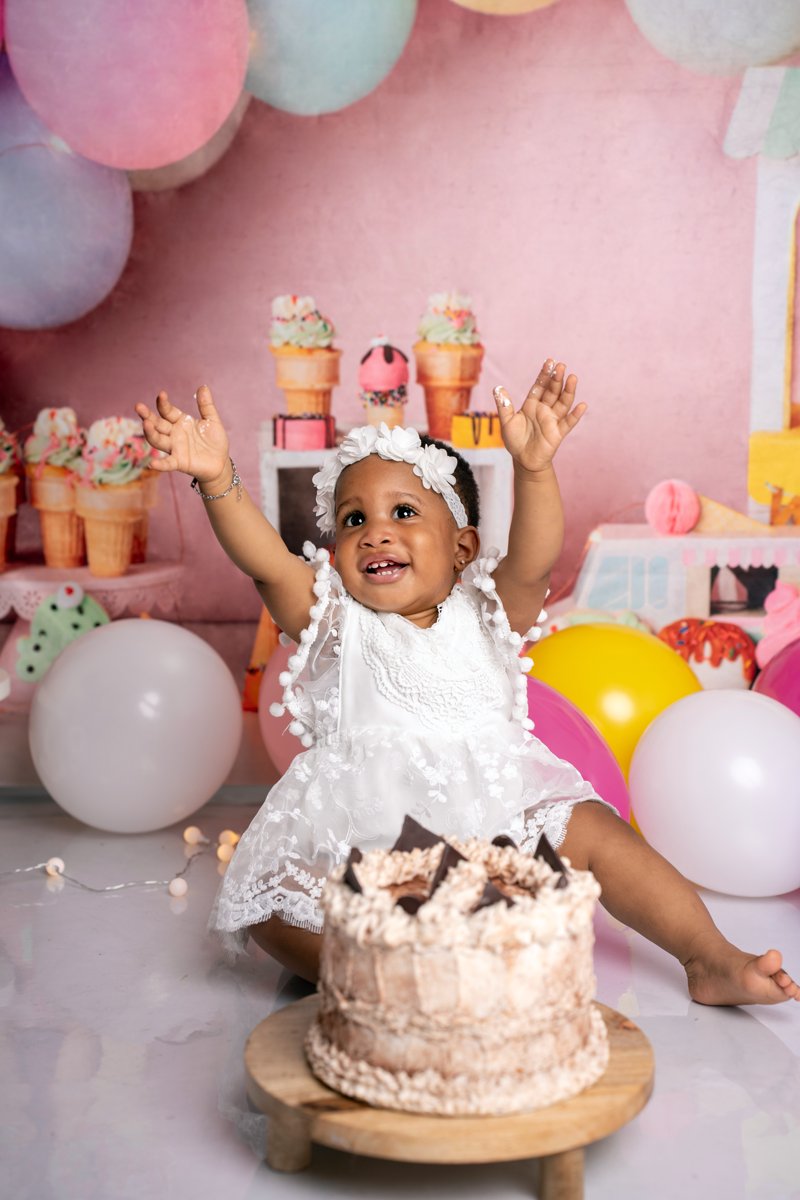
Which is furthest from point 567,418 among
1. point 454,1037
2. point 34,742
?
point 34,742

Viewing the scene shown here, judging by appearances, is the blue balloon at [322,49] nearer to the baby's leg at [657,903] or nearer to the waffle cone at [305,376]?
the waffle cone at [305,376]

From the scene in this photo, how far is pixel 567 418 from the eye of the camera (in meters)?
2.51

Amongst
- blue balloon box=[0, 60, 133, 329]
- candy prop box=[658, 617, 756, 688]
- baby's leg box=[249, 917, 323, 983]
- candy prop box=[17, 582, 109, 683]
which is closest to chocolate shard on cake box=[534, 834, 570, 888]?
baby's leg box=[249, 917, 323, 983]

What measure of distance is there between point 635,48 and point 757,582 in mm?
1730

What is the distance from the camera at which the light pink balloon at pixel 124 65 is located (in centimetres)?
401

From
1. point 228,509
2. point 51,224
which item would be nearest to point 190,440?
point 228,509

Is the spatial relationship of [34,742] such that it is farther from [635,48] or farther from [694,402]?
[635,48]

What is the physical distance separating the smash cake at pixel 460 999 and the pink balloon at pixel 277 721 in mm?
1711

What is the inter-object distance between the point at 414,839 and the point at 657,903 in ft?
2.22

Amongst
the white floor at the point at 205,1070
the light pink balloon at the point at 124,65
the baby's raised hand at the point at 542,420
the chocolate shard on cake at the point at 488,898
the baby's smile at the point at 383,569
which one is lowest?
the white floor at the point at 205,1070

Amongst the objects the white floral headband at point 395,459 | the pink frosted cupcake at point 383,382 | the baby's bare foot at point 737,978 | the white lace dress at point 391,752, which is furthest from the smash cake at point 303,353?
the baby's bare foot at point 737,978

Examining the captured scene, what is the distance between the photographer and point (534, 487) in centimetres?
257

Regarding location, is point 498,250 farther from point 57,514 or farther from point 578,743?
point 578,743

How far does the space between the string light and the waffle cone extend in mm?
1427
